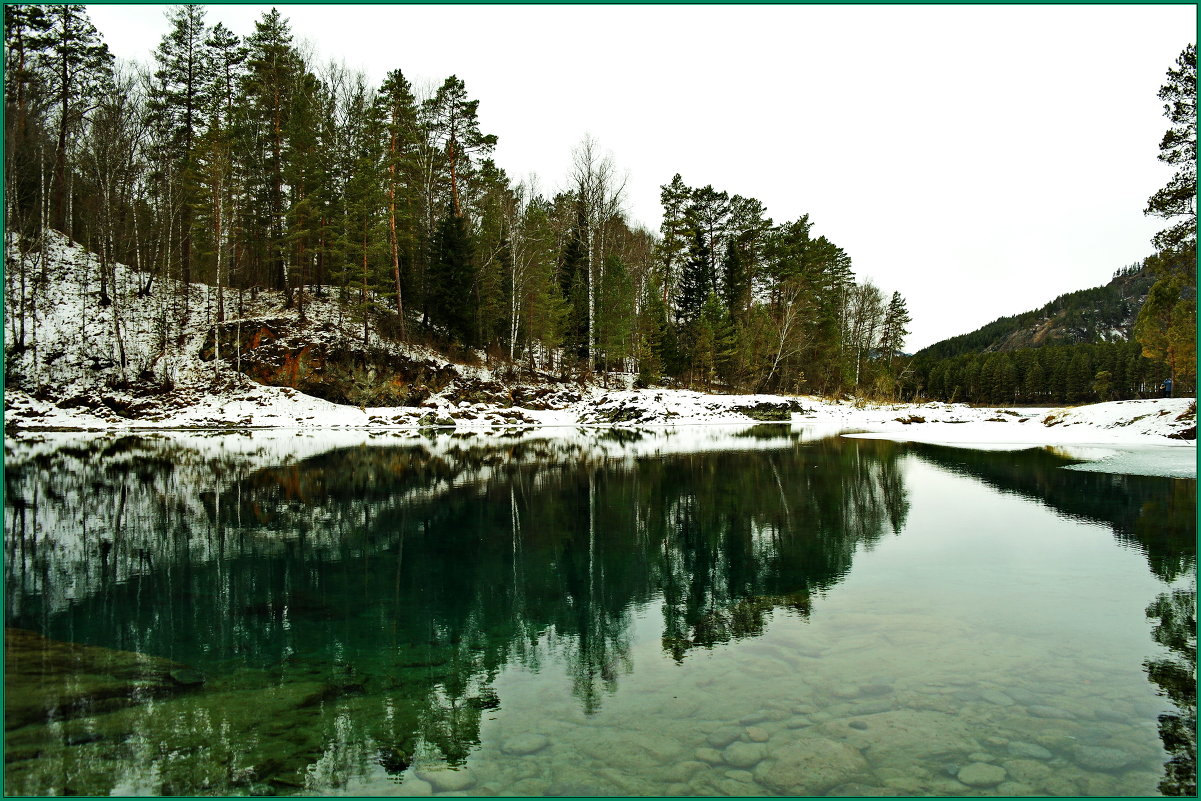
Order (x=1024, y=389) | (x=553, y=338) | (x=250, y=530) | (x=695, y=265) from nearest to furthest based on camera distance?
1. (x=250, y=530)
2. (x=553, y=338)
3. (x=695, y=265)
4. (x=1024, y=389)

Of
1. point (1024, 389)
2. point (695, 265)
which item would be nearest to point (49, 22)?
point (695, 265)

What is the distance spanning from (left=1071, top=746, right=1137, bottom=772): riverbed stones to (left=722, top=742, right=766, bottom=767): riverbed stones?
2.10 metres

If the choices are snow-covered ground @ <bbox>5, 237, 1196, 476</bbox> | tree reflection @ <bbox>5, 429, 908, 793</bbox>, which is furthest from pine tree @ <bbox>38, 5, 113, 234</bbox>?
tree reflection @ <bbox>5, 429, 908, 793</bbox>

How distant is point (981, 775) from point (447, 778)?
343 centimetres

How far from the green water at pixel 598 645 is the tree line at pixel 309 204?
1103 inches

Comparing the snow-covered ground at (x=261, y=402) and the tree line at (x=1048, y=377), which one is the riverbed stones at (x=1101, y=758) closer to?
the snow-covered ground at (x=261, y=402)

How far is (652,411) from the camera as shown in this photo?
137 ft

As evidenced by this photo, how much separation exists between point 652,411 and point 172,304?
106 feet

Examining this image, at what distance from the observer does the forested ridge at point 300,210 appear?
118 feet

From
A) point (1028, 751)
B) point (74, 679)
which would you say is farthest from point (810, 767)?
point (74, 679)

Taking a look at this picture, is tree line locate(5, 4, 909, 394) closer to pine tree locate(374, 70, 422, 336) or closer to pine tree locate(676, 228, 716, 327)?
pine tree locate(374, 70, 422, 336)

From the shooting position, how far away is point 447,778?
153 inches

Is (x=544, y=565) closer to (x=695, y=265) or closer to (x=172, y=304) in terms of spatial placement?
(x=172, y=304)

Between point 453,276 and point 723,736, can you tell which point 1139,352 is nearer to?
point 453,276
